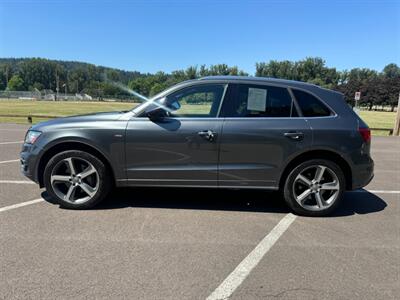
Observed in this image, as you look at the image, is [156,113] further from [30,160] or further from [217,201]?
[30,160]

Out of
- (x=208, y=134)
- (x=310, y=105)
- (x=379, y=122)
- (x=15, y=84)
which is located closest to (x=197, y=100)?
(x=208, y=134)

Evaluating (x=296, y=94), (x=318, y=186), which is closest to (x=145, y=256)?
(x=318, y=186)

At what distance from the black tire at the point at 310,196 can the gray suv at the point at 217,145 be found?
13mm

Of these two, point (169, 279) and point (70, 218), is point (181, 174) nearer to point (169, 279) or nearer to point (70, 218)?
point (70, 218)

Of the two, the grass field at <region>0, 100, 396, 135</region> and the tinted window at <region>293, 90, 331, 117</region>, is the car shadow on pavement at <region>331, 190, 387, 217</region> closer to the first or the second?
the tinted window at <region>293, 90, 331, 117</region>

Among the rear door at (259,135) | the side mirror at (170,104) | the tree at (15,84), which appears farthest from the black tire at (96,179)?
the tree at (15,84)

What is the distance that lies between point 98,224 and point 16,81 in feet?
567

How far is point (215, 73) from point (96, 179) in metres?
66.5

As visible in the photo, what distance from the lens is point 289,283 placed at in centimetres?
308

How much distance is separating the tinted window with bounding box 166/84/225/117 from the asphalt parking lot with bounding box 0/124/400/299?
4.36 ft

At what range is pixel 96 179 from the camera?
187 inches

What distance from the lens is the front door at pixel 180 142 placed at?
4.55 meters

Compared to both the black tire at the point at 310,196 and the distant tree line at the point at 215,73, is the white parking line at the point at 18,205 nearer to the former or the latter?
the black tire at the point at 310,196

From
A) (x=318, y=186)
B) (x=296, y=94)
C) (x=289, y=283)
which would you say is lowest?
(x=289, y=283)
